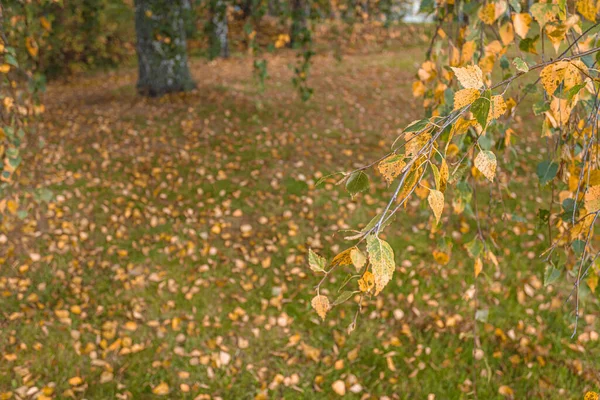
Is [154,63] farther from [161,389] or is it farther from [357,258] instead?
[357,258]

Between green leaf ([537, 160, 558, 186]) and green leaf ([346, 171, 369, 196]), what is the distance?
0.63m

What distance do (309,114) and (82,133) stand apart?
2614 mm

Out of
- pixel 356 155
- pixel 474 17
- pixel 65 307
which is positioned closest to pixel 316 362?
pixel 65 307

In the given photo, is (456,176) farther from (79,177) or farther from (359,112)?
(359,112)

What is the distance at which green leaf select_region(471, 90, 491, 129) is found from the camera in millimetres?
830

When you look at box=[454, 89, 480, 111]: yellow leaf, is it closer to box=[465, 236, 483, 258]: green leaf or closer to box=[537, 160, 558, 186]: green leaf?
box=[537, 160, 558, 186]: green leaf

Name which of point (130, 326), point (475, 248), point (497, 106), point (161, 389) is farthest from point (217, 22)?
point (497, 106)

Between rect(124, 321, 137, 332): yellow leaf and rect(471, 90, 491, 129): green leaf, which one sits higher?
rect(471, 90, 491, 129): green leaf

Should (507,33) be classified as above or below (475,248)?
above

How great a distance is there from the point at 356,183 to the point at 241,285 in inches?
101

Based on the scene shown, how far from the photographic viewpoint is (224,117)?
228 inches

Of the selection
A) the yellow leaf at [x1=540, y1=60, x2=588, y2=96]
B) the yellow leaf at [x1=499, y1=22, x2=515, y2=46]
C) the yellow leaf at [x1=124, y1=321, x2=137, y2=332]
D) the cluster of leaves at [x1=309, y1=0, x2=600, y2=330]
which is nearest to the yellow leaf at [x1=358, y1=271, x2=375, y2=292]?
the cluster of leaves at [x1=309, y1=0, x2=600, y2=330]

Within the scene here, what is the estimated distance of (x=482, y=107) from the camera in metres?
0.83

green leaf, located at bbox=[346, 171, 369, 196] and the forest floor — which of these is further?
the forest floor
